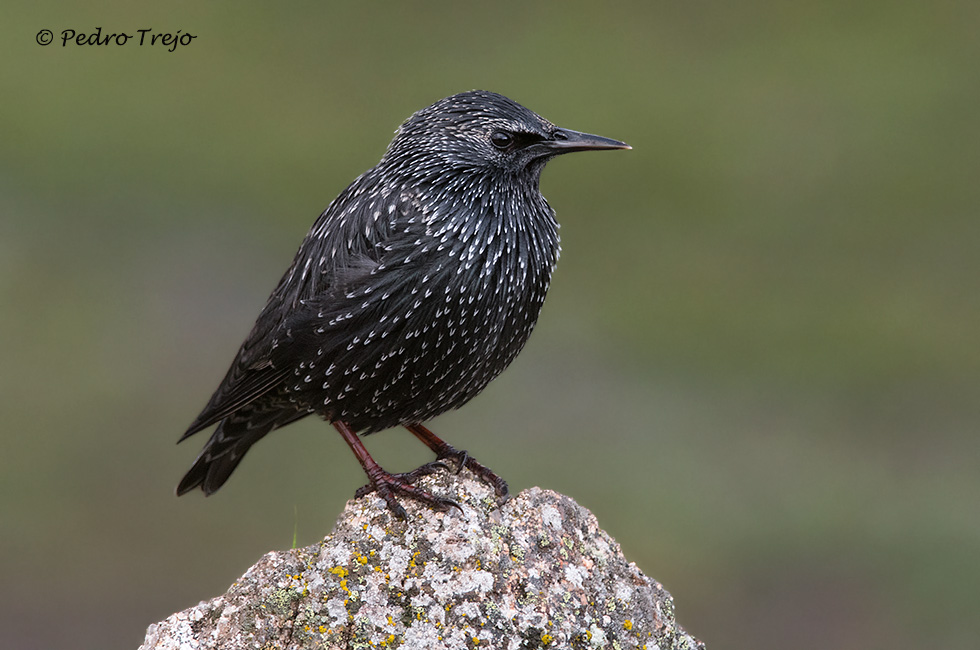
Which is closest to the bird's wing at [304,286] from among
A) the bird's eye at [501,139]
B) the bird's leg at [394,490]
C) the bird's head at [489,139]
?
the bird's head at [489,139]

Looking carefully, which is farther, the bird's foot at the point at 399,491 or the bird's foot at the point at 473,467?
the bird's foot at the point at 473,467

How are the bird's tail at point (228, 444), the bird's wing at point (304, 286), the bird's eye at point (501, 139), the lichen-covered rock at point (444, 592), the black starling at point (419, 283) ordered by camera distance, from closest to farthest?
the lichen-covered rock at point (444, 592)
the black starling at point (419, 283)
the bird's wing at point (304, 286)
the bird's eye at point (501, 139)
the bird's tail at point (228, 444)

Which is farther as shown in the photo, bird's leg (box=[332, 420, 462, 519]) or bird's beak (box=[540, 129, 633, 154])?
bird's beak (box=[540, 129, 633, 154])

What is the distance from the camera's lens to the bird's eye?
242 inches

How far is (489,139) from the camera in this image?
6156mm

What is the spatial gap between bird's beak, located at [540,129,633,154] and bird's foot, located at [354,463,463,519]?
56.6 inches

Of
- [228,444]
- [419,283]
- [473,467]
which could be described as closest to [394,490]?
[473,467]

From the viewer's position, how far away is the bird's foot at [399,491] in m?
5.59

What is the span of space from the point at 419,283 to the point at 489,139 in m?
Result: 0.71

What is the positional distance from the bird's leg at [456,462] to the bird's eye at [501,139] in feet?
4.22

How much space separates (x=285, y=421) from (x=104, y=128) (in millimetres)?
12848

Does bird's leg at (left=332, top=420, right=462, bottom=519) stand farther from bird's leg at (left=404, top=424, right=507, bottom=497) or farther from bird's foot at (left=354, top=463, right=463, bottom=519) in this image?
bird's leg at (left=404, top=424, right=507, bottom=497)

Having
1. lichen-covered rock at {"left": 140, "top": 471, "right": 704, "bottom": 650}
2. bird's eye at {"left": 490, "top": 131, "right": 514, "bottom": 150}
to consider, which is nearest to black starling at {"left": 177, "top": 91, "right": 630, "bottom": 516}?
bird's eye at {"left": 490, "top": 131, "right": 514, "bottom": 150}

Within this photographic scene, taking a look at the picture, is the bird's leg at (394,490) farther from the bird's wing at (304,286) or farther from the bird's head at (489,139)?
the bird's head at (489,139)
